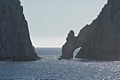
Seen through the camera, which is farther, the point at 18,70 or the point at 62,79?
the point at 18,70

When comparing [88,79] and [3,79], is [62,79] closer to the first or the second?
[88,79]

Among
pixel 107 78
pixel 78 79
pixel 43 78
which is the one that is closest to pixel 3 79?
pixel 43 78

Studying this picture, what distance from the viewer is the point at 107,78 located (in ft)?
434

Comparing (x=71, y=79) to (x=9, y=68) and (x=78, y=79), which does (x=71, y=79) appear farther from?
(x=9, y=68)

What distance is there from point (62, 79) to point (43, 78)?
6.36m

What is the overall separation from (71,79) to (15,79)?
1590cm

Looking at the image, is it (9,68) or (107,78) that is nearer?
(107,78)

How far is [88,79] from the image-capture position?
12925 cm

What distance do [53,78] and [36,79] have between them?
7.15 meters

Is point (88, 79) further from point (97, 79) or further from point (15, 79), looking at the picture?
point (15, 79)

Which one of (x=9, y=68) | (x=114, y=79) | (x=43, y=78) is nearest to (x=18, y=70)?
(x=9, y=68)

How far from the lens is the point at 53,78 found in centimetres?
13300

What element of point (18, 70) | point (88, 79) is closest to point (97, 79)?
point (88, 79)

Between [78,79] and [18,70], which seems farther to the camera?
[18,70]
